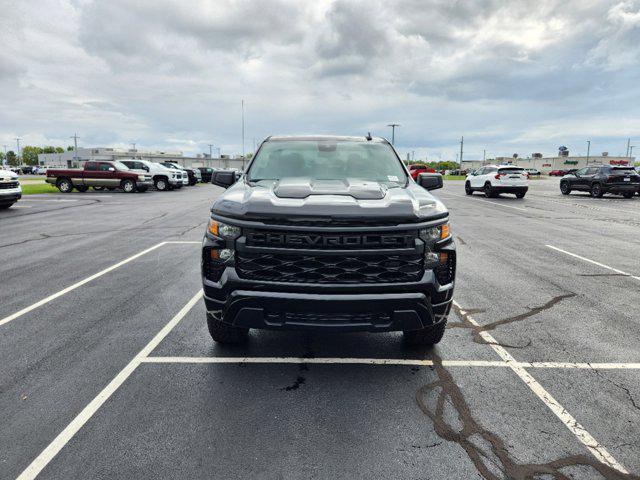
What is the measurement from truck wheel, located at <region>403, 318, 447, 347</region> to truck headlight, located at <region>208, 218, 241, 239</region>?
180 cm

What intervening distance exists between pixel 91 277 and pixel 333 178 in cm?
430

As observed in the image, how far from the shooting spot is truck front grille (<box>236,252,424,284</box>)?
305 cm

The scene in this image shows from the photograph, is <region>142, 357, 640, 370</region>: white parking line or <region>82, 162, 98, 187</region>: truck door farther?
<region>82, 162, 98, 187</region>: truck door

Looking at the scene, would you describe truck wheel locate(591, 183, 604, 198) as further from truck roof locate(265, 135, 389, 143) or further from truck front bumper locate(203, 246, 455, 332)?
truck front bumper locate(203, 246, 455, 332)

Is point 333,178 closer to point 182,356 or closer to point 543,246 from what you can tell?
point 182,356

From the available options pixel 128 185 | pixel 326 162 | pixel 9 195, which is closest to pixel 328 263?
pixel 326 162

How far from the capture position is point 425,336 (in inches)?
150

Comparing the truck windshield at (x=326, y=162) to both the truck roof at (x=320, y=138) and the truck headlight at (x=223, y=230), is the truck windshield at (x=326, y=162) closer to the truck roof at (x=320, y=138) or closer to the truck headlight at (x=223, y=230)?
the truck roof at (x=320, y=138)

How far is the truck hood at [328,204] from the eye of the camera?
3000 millimetres

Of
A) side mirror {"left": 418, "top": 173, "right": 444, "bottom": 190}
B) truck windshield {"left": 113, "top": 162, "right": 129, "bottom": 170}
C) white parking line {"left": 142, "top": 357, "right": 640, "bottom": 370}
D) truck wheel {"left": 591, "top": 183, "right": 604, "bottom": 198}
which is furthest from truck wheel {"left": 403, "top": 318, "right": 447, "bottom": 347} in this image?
truck windshield {"left": 113, "top": 162, "right": 129, "bottom": 170}

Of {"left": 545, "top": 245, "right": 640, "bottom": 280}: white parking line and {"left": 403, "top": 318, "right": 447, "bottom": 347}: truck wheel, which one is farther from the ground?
{"left": 403, "top": 318, "right": 447, "bottom": 347}: truck wheel


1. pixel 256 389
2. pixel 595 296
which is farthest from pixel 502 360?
pixel 595 296

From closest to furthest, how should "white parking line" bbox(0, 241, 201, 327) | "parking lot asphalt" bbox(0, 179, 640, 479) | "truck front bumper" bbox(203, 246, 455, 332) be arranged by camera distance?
"parking lot asphalt" bbox(0, 179, 640, 479), "truck front bumper" bbox(203, 246, 455, 332), "white parking line" bbox(0, 241, 201, 327)

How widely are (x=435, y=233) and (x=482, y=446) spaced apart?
1.46 m
